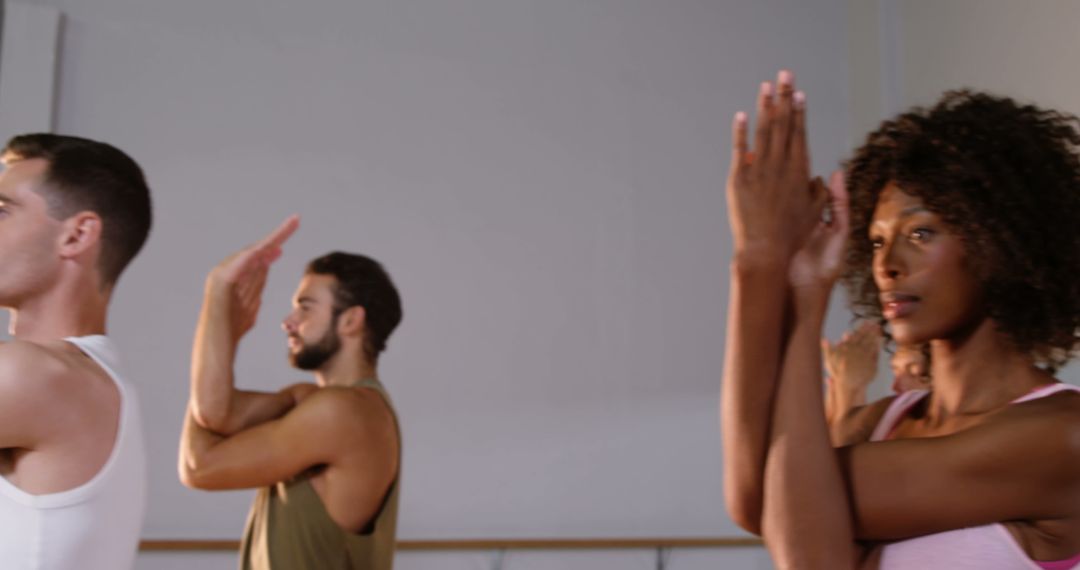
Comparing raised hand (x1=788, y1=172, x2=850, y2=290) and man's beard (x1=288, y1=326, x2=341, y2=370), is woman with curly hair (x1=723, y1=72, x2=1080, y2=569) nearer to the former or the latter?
raised hand (x1=788, y1=172, x2=850, y2=290)

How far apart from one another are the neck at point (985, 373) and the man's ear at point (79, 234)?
4.37ft

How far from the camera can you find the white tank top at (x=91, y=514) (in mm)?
1525

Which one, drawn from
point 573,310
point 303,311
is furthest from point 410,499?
point 303,311

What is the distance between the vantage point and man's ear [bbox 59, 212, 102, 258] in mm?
1801

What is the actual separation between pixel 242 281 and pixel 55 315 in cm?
92

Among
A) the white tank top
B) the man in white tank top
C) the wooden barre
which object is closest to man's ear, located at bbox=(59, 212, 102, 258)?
the man in white tank top

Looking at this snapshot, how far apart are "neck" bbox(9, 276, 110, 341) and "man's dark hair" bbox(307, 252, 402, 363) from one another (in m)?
1.47

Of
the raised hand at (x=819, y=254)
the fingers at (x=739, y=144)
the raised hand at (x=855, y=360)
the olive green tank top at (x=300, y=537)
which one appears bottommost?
the olive green tank top at (x=300, y=537)

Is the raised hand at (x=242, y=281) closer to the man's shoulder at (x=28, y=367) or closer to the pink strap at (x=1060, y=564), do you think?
the man's shoulder at (x=28, y=367)

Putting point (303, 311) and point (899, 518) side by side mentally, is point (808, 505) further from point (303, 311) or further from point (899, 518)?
point (303, 311)

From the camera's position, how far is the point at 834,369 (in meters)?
2.01

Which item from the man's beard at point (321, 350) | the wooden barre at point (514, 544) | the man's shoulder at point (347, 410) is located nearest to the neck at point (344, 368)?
the man's beard at point (321, 350)

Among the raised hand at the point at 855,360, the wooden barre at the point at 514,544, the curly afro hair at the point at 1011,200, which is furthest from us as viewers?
the wooden barre at the point at 514,544

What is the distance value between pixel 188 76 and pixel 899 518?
4.47 metres
